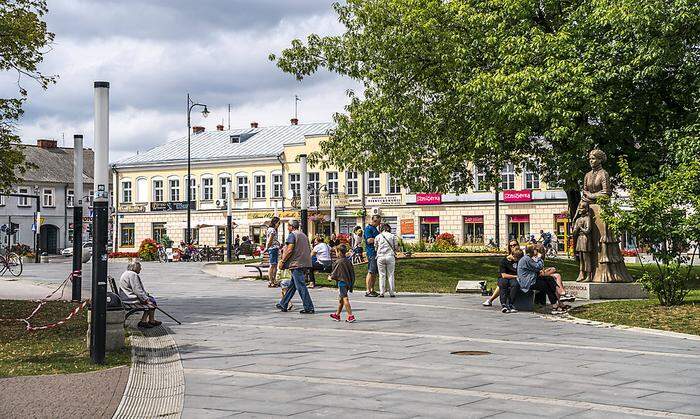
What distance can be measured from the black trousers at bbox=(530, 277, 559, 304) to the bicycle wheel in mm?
23880

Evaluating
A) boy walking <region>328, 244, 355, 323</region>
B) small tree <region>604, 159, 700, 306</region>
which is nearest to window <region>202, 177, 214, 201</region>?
small tree <region>604, 159, 700, 306</region>

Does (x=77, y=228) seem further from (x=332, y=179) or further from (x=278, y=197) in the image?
(x=278, y=197)

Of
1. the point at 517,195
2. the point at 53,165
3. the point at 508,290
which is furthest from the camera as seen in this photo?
the point at 53,165

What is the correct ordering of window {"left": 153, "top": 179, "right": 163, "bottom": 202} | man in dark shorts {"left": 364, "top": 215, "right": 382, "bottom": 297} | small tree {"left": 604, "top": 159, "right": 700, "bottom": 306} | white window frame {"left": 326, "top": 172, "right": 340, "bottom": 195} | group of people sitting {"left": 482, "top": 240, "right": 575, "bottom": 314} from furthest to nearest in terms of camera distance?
1. window {"left": 153, "top": 179, "right": 163, "bottom": 202}
2. white window frame {"left": 326, "top": 172, "right": 340, "bottom": 195}
3. man in dark shorts {"left": 364, "top": 215, "right": 382, "bottom": 297}
4. group of people sitting {"left": 482, "top": 240, "right": 575, "bottom": 314}
5. small tree {"left": 604, "top": 159, "right": 700, "bottom": 306}

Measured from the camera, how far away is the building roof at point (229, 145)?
70.9m

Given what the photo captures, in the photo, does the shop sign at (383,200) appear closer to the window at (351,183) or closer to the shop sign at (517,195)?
the window at (351,183)

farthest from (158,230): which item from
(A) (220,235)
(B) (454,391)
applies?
(B) (454,391)

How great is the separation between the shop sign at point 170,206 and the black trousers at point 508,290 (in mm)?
57758

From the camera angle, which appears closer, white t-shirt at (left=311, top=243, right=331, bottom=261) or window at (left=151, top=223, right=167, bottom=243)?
white t-shirt at (left=311, top=243, right=331, bottom=261)

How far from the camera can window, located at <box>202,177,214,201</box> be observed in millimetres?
72062

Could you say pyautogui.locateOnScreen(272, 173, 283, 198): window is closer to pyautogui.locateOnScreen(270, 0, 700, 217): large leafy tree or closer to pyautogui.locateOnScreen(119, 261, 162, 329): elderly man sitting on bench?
pyautogui.locateOnScreen(270, 0, 700, 217): large leafy tree

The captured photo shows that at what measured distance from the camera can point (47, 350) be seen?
11320 mm

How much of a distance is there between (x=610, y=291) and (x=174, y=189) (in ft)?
194

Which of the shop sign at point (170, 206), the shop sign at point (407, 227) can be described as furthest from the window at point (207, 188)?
the shop sign at point (407, 227)
